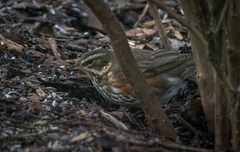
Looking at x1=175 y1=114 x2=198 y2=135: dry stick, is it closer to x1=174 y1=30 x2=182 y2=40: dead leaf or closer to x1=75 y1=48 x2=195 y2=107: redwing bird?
x1=75 y1=48 x2=195 y2=107: redwing bird

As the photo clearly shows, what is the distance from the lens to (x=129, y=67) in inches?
110

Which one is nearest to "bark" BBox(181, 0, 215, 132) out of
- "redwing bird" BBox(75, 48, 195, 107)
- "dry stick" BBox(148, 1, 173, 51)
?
"redwing bird" BBox(75, 48, 195, 107)

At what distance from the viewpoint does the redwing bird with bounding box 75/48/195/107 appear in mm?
4145

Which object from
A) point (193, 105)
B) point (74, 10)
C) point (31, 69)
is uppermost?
point (74, 10)

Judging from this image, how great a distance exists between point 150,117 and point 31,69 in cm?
252

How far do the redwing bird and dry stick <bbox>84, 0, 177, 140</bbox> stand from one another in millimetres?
895

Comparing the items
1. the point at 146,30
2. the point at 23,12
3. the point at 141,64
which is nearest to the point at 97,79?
the point at 141,64

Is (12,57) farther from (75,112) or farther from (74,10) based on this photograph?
(74,10)

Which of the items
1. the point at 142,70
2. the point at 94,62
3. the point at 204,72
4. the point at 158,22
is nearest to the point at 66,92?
the point at 94,62

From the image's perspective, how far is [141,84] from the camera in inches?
115

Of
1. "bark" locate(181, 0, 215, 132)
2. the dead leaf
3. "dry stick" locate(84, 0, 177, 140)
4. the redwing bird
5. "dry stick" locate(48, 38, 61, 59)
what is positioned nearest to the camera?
"dry stick" locate(84, 0, 177, 140)

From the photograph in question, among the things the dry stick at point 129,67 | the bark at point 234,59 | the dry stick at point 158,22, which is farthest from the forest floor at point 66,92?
the dry stick at point 158,22

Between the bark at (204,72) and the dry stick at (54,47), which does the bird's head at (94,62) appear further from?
the bark at (204,72)

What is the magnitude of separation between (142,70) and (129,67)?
140cm
